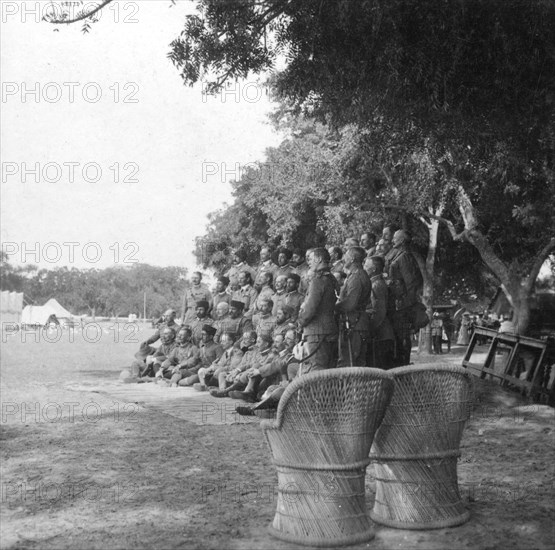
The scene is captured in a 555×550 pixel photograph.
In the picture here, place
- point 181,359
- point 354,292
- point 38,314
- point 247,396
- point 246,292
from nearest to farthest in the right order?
point 354,292 < point 247,396 < point 246,292 < point 181,359 < point 38,314

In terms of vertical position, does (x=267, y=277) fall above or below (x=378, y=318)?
above

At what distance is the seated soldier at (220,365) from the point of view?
478 inches

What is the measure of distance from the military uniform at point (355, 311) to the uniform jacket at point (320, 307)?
0.23 m

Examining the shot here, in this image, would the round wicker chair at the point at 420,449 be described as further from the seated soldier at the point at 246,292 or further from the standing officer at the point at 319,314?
the seated soldier at the point at 246,292

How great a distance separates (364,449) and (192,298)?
1118 cm

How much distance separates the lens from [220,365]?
40.7 feet

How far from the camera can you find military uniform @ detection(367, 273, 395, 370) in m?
9.95

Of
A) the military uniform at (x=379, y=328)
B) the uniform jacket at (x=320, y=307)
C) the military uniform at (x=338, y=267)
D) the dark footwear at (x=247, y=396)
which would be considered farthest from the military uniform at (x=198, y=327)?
the uniform jacket at (x=320, y=307)

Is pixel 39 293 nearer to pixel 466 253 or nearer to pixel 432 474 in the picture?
pixel 466 253

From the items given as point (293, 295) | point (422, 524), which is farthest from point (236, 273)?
point (422, 524)

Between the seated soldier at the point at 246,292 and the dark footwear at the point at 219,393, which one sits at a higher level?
the seated soldier at the point at 246,292

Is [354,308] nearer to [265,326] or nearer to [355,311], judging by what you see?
[355,311]

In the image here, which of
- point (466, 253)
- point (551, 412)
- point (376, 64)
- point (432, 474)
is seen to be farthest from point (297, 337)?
point (466, 253)

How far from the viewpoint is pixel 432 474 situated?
4.72 metres
